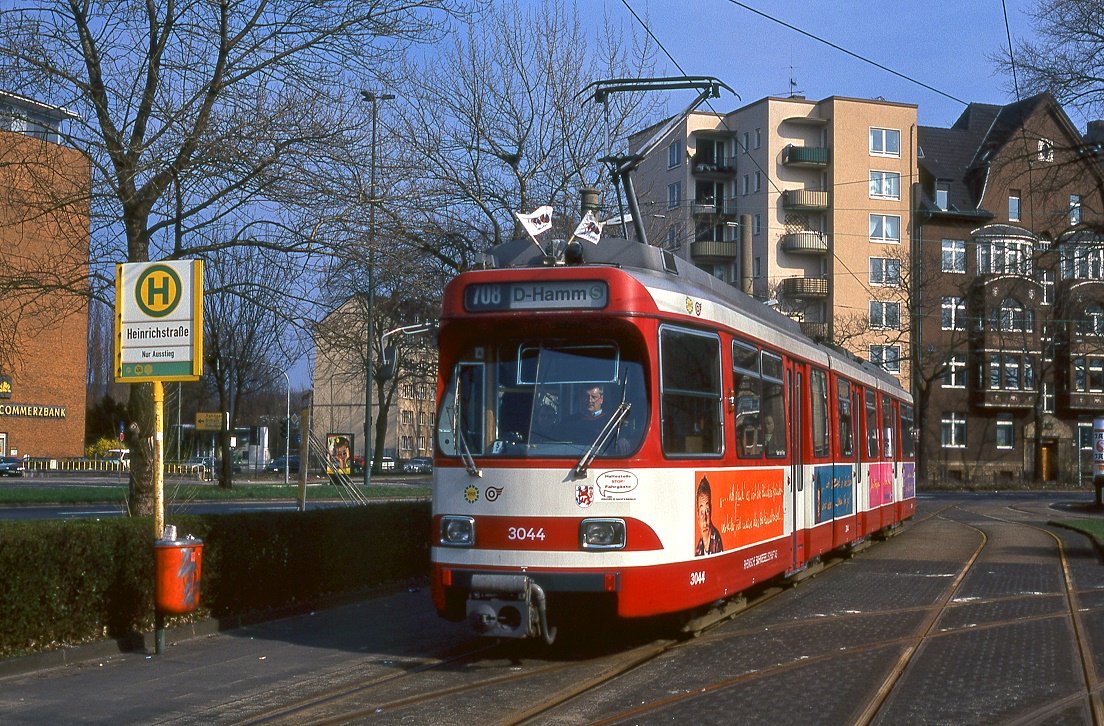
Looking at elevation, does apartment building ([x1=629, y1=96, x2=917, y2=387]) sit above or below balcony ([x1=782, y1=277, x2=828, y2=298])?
above

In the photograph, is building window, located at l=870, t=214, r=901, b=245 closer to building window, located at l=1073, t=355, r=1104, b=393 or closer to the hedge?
building window, located at l=1073, t=355, r=1104, b=393

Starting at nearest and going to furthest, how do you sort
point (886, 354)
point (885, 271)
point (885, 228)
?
point (885, 271) < point (886, 354) < point (885, 228)

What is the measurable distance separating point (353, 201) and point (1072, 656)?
8114 millimetres

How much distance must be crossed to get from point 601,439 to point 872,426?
11.6 meters

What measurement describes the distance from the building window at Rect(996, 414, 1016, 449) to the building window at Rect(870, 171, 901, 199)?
42.1ft

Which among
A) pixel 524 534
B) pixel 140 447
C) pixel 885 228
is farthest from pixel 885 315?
pixel 524 534

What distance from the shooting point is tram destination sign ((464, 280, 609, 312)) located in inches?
396

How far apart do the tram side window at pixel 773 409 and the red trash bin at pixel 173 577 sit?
17.6 ft

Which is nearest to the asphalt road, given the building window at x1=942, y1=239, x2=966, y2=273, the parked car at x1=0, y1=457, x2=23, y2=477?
the parked car at x1=0, y1=457, x2=23, y2=477

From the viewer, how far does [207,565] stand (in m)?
11.9

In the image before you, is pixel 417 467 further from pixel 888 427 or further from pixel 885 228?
pixel 888 427

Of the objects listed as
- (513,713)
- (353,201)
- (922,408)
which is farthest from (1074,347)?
(513,713)

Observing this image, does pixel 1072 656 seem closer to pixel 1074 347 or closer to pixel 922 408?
pixel 922 408

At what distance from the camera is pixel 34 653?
32.3ft
